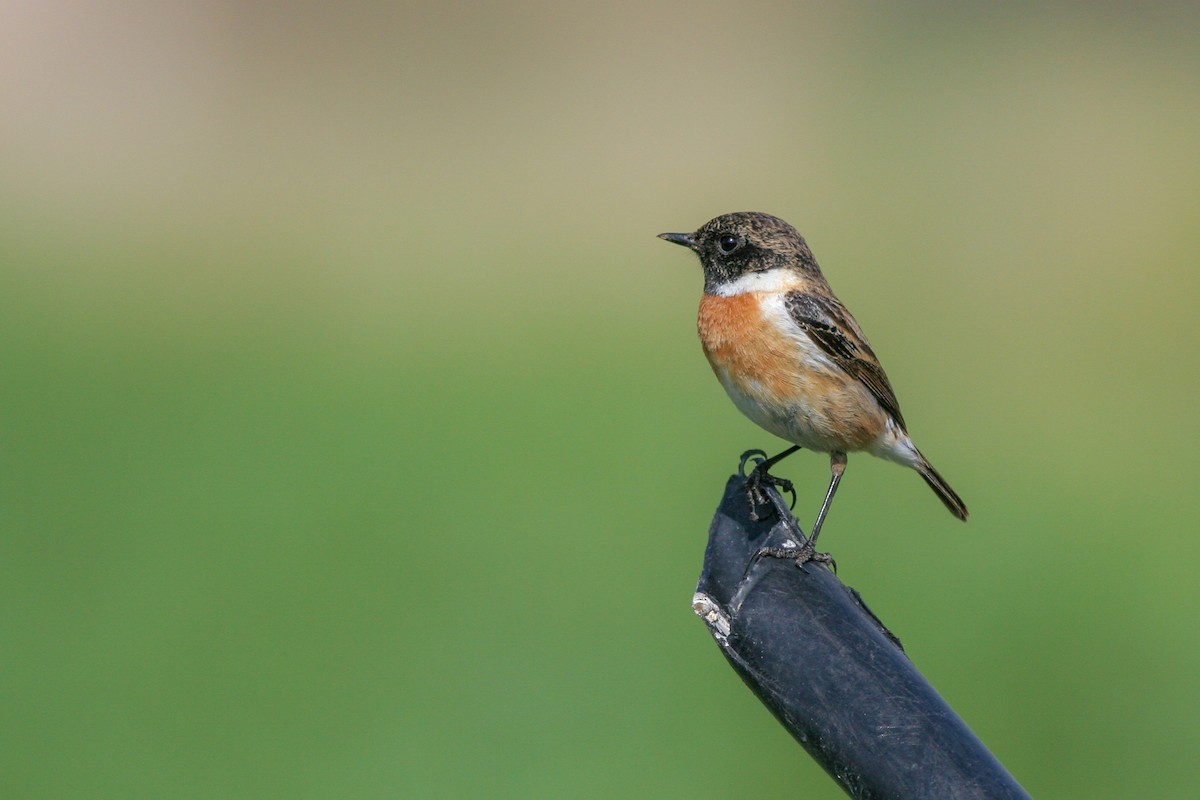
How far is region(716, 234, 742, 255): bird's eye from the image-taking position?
4.83 meters

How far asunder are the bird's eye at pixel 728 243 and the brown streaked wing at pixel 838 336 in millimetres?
247

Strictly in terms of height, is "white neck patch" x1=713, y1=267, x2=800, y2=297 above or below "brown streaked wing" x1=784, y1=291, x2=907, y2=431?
above

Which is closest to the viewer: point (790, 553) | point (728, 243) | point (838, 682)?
point (838, 682)

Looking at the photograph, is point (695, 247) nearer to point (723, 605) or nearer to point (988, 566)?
point (723, 605)

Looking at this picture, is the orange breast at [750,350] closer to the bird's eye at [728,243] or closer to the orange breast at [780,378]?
the orange breast at [780,378]

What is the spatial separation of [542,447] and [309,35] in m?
12.2

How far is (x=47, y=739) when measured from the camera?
22.0ft

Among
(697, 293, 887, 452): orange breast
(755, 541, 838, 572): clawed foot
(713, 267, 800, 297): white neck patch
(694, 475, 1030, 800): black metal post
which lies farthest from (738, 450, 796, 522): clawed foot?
(713, 267, 800, 297): white neck patch

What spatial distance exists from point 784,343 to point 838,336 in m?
0.26

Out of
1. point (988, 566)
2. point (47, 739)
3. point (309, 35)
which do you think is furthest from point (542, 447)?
point (309, 35)

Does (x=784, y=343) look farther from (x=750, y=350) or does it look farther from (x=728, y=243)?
(x=728, y=243)

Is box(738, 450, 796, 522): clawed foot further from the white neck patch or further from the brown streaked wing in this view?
the white neck patch

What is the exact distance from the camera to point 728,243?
486 cm

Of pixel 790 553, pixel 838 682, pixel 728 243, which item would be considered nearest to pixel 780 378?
pixel 728 243
